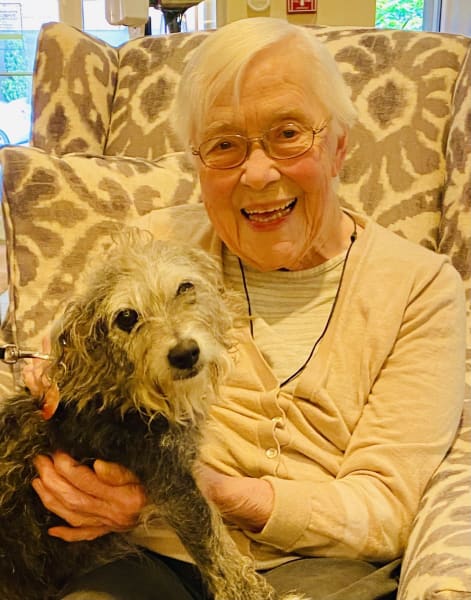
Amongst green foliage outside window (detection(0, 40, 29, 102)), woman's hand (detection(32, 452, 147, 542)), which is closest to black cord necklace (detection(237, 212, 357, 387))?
woman's hand (detection(32, 452, 147, 542))

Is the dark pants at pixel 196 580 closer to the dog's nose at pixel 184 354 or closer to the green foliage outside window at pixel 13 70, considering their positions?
the dog's nose at pixel 184 354

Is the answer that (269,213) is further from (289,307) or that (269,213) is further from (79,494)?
(79,494)

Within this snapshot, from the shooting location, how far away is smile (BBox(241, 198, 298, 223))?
5.37ft

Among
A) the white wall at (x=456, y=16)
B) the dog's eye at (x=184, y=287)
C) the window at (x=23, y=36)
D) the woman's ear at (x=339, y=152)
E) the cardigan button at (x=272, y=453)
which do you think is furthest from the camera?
the window at (x=23, y=36)

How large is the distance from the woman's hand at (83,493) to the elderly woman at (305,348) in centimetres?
6

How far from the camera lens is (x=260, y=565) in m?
1.48

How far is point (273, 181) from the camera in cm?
159

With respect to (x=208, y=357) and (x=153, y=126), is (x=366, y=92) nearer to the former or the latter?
(x=153, y=126)

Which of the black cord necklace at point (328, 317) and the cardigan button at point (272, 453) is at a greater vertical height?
the black cord necklace at point (328, 317)

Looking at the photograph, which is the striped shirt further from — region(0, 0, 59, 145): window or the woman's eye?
region(0, 0, 59, 145): window

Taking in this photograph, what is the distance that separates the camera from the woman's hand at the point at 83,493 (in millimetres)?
1255

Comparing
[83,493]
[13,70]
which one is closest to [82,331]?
[83,493]

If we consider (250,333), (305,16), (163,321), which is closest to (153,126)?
(250,333)

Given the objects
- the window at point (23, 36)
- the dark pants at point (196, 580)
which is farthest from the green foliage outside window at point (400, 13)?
the dark pants at point (196, 580)
